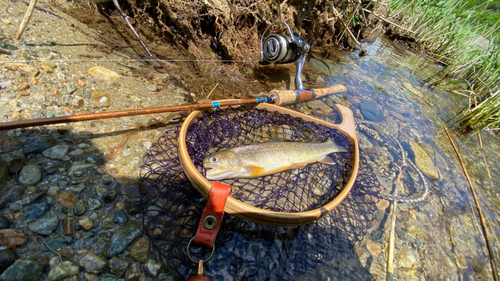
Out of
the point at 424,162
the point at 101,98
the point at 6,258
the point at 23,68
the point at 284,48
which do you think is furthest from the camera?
the point at 424,162

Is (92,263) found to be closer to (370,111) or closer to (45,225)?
(45,225)

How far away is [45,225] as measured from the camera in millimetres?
1946

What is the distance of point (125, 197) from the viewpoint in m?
2.36

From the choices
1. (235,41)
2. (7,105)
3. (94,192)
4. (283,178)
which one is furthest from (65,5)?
(283,178)

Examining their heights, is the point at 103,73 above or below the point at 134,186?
above

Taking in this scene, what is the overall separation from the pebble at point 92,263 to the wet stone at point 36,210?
0.60 meters

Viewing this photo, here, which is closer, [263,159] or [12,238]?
[12,238]

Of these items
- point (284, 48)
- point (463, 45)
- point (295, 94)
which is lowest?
point (295, 94)

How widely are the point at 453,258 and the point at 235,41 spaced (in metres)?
5.69

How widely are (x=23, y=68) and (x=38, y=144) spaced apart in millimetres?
1278

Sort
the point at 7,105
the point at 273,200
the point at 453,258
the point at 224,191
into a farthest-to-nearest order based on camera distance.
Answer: the point at 453,258 → the point at 273,200 → the point at 7,105 → the point at 224,191

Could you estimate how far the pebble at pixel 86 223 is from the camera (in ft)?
6.73

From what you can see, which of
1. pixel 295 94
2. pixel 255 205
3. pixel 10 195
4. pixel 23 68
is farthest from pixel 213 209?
pixel 23 68

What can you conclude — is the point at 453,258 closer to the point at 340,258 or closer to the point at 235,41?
the point at 340,258
